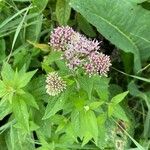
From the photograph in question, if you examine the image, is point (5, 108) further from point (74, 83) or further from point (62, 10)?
point (62, 10)

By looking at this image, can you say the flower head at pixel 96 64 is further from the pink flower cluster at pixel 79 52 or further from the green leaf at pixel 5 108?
the green leaf at pixel 5 108

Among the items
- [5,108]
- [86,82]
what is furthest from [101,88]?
[5,108]

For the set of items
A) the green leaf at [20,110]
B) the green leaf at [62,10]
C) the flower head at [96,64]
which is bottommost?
the green leaf at [20,110]

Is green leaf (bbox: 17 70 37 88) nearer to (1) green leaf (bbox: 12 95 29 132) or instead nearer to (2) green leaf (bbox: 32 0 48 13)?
(1) green leaf (bbox: 12 95 29 132)

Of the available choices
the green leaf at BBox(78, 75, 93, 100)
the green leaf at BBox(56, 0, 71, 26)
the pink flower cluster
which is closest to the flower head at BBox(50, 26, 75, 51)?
the pink flower cluster

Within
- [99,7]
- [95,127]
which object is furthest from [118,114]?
[99,7]

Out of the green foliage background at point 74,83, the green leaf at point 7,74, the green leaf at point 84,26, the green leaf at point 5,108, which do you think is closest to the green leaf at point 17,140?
the green foliage background at point 74,83
